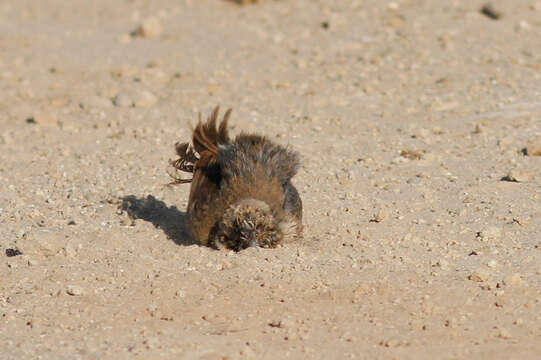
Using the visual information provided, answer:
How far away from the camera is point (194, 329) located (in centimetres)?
588

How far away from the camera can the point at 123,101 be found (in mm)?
11344

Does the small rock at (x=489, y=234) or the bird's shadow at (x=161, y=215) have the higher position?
Result: the small rock at (x=489, y=234)

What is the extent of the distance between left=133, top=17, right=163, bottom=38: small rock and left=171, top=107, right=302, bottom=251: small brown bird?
7114 mm

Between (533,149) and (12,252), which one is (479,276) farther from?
(12,252)

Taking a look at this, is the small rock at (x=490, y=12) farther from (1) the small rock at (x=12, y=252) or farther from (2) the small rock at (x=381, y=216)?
(1) the small rock at (x=12, y=252)

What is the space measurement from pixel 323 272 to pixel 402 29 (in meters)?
7.51

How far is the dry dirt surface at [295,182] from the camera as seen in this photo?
591 centimetres

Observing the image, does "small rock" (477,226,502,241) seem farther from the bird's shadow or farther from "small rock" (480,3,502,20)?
"small rock" (480,3,502,20)

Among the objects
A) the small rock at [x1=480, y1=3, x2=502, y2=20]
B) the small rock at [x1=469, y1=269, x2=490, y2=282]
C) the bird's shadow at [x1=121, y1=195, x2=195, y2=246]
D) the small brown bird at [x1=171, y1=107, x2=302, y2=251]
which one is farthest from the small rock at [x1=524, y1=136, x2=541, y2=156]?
the small rock at [x1=480, y1=3, x2=502, y2=20]

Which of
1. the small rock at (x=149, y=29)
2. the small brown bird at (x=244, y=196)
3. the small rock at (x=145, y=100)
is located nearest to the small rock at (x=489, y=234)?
the small brown bird at (x=244, y=196)

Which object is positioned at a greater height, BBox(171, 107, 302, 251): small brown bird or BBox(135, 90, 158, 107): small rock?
BBox(171, 107, 302, 251): small brown bird

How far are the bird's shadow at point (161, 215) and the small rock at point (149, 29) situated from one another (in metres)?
6.66

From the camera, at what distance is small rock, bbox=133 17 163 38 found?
571 inches

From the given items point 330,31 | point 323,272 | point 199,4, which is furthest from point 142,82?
point 323,272
